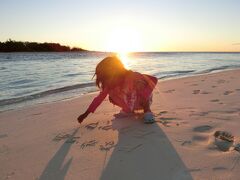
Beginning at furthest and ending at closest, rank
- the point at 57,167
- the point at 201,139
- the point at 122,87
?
1. the point at 122,87
2. the point at 201,139
3. the point at 57,167

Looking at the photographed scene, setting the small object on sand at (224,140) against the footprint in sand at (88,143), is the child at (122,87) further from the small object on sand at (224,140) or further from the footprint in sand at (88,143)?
the small object on sand at (224,140)

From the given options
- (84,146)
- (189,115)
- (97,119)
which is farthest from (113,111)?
(84,146)

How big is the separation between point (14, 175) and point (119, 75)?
1.64m

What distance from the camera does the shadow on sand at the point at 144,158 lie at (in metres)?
2.09

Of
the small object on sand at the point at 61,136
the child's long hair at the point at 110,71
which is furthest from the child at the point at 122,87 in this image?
the small object on sand at the point at 61,136

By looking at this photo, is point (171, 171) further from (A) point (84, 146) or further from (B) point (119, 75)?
(B) point (119, 75)

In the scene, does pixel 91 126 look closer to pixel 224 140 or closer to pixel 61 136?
pixel 61 136

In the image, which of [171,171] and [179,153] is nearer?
[171,171]

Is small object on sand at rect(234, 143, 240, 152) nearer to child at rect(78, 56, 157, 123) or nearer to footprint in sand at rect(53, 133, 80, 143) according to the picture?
child at rect(78, 56, 157, 123)

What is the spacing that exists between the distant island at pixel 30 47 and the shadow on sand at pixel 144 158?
50.5 m

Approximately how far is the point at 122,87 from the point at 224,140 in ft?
4.55

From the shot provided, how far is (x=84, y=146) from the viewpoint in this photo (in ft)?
9.02

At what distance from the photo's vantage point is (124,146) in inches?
104

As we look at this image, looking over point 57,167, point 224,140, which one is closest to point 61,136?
point 57,167
